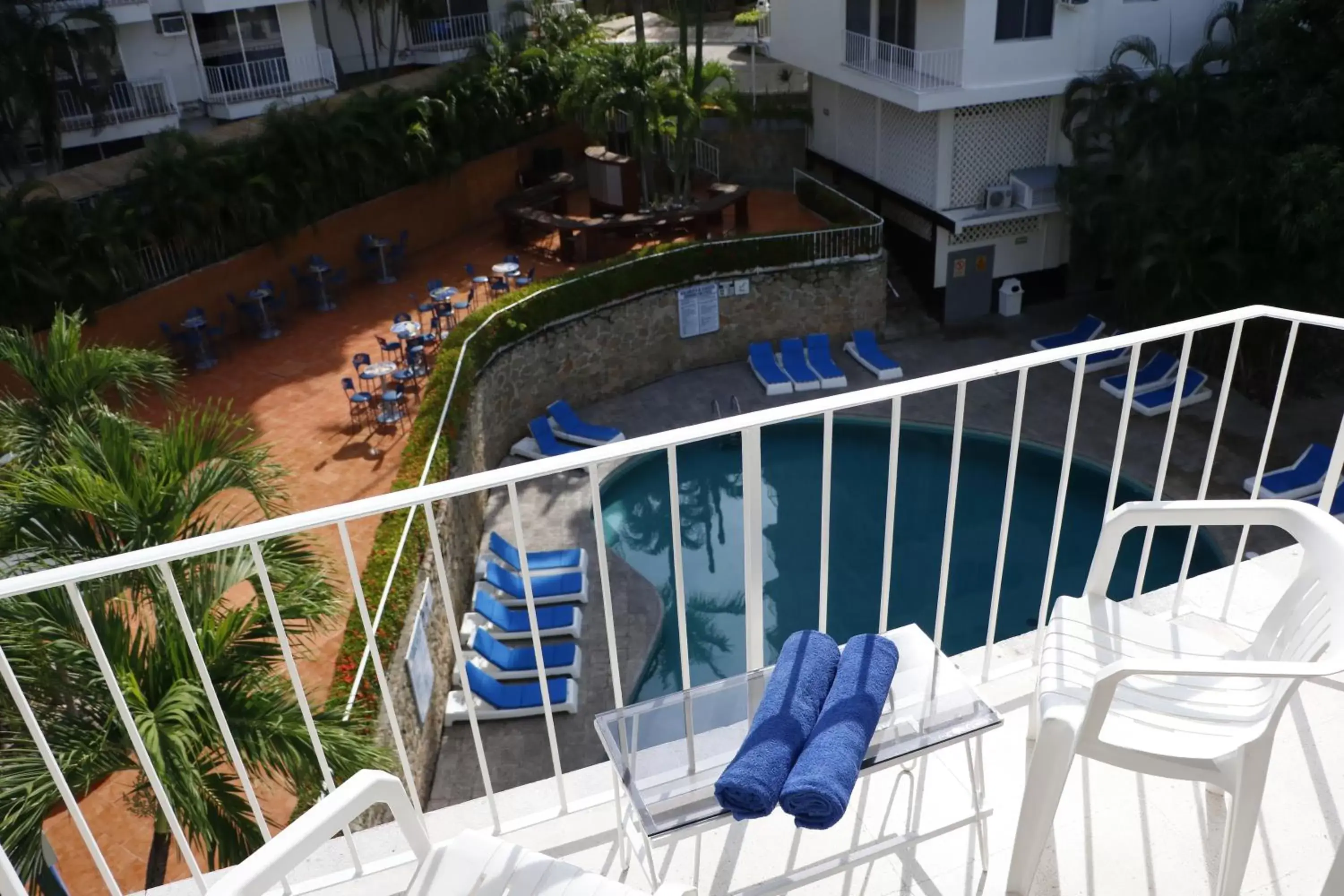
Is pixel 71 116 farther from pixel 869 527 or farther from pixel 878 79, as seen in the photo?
pixel 869 527

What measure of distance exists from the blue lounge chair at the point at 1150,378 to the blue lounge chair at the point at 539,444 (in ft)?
25.4

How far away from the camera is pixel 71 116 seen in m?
18.2


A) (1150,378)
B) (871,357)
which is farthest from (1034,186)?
(871,357)

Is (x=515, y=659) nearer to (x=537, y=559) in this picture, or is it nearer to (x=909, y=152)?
(x=537, y=559)

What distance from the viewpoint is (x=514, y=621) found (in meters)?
11.5

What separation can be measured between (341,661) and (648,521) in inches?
240

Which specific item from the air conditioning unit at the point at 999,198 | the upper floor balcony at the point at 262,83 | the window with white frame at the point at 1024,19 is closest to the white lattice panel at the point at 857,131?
the air conditioning unit at the point at 999,198

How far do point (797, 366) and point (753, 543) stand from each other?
13.9 m

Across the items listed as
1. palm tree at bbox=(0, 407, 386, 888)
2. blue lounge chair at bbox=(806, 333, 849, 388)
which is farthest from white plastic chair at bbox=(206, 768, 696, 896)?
blue lounge chair at bbox=(806, 333, 849, 388)

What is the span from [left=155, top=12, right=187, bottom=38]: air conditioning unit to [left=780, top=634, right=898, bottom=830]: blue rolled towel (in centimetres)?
2019

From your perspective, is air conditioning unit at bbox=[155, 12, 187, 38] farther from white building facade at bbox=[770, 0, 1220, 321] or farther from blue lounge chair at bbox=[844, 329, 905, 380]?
blue lounge chair at bbox=[844, 329, 905, 380]

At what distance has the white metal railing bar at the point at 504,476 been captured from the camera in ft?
7.02

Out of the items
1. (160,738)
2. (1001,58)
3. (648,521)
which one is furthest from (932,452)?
(160,738)

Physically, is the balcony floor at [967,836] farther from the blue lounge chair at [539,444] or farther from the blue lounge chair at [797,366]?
the blue lounge chair at [797,366]
